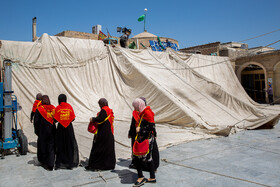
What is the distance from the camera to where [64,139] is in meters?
3.56

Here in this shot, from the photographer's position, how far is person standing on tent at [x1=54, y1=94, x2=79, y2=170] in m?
3.52

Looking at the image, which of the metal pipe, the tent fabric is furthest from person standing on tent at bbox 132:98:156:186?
the metal pipe

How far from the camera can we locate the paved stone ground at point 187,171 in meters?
3.01

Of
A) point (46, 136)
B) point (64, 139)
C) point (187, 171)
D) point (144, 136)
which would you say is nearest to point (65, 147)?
point (64, 139)

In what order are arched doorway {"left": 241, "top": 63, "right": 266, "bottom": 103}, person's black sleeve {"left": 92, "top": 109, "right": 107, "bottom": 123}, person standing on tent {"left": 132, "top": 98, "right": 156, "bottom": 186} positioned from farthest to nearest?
arched doorway {"left": 241, "top": 63, "right": 266, "bottom": 103} → person's black sleeve {"left": 92, "top": 109, "right": 107, "bottom": 123} → person standing on tent {"left": 132, "top": 98, "right": 156, "bottom": 186}

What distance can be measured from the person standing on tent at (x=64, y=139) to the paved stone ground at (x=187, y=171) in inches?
5.6

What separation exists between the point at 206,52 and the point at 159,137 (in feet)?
44.9

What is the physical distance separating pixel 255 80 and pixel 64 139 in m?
15.9

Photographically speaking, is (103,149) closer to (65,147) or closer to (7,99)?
(65,147)

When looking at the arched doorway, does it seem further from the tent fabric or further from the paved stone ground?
the paved stone ground

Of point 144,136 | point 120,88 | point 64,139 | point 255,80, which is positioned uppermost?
point 255,80

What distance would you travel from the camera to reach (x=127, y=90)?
8.43 metres

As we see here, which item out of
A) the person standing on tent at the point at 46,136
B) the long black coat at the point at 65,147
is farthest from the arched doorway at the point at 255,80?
the person standing on tent at the point at 46,136

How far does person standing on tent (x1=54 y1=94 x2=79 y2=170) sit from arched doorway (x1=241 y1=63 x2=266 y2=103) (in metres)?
14.5
